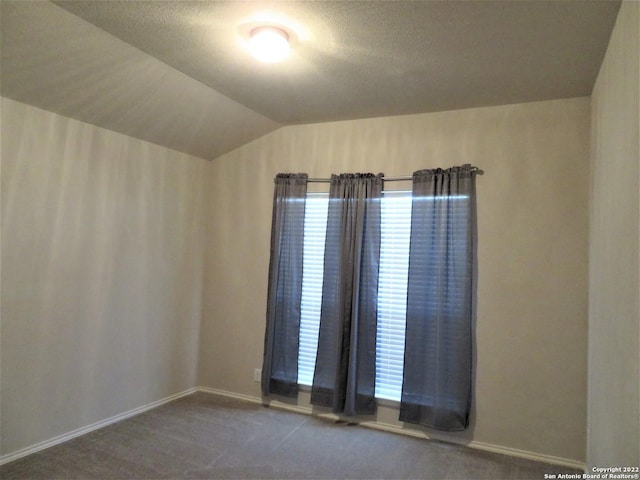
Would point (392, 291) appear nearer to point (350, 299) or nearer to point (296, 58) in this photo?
point (350, 299)

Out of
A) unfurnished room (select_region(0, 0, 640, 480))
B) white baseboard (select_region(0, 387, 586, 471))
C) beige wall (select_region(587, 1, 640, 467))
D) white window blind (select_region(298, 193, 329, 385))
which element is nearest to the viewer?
beige wall (select_region(587, 1, 640, 467))

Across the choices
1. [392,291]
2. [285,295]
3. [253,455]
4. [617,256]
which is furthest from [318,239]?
[617,256]

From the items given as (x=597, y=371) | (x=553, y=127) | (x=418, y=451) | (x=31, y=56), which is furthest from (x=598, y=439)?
(x=31, y=56)

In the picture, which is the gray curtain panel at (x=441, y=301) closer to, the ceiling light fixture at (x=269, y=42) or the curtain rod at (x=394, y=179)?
the curtain rod at (x=394, y=179)

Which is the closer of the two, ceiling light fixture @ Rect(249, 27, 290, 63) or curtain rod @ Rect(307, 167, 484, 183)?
ceiling light fixture @ Rect(249, 27, 290, 63)

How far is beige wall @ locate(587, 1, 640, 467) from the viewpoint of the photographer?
1490mm

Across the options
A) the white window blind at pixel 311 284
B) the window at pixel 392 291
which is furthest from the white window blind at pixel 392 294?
the white window blind at pixel 311 284

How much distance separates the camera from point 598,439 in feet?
7.26

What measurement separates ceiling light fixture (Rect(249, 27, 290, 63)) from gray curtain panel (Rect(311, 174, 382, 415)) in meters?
1.45

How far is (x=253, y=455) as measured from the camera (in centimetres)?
283

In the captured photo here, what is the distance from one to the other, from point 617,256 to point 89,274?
11.0ft

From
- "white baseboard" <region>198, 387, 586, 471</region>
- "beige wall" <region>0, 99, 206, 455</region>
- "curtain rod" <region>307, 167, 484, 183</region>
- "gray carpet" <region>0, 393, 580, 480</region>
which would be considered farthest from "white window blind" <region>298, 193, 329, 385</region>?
"beige wall" <region>0, 99, 206, 455</region>

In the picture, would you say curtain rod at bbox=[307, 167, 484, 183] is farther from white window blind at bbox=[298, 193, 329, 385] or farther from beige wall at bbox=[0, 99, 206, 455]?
beige wall at bbox=[0, 99, 206, 455]

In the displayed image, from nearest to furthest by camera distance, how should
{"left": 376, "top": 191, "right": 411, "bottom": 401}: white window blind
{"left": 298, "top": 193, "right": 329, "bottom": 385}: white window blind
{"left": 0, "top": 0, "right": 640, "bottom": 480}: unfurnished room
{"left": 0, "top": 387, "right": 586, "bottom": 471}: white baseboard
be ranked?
{"left": 0, "top": 0, "right": 640, "bottom": 480}: unfurnished room < {"left": 0, "top": 387, "right": 586, "bottom": 471}: white baseboard < {"left": 376, "top": 191, "right": 411, "bottom": 401}: white window blind < {"left": 298, "top": 193, "right": 329, "bottom": 385}: white window blind
